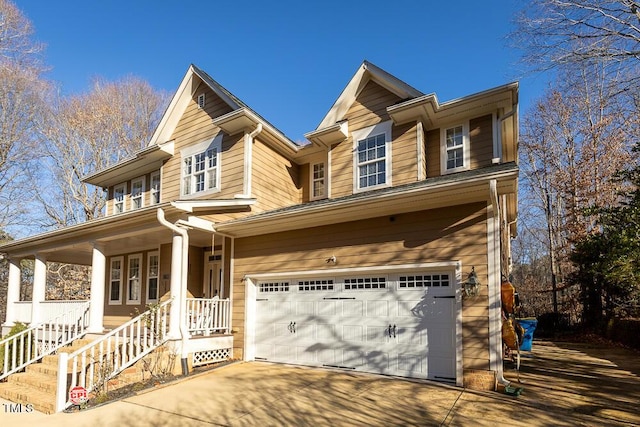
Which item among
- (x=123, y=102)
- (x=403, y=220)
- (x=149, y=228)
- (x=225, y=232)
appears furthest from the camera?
(x=123, y=102)

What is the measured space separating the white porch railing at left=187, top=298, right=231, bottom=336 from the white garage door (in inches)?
32.4

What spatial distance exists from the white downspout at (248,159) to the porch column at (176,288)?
215 centimetres

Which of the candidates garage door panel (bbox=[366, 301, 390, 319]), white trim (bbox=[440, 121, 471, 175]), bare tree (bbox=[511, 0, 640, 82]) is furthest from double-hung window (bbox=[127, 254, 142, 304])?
bare tree (bbox=[511, 0, 640, 82])

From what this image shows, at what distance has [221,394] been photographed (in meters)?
6.86

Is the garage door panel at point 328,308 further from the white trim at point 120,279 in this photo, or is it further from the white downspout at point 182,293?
the white trim at point 120,279

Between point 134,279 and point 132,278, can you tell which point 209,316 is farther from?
point 132,278

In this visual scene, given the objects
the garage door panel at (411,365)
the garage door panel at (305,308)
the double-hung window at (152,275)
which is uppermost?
the double-hung window at (152,275)

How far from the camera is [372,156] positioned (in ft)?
35.6

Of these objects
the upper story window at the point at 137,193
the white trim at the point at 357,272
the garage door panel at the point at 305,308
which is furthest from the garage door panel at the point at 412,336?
the upper story window at the point at 137,193

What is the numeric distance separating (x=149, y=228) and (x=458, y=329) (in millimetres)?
7206

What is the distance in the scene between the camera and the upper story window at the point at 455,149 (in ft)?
32.3

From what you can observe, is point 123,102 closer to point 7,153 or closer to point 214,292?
point 7,153

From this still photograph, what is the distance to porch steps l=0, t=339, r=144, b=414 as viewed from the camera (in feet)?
21.9

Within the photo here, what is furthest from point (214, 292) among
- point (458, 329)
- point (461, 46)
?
point (461, 46)
